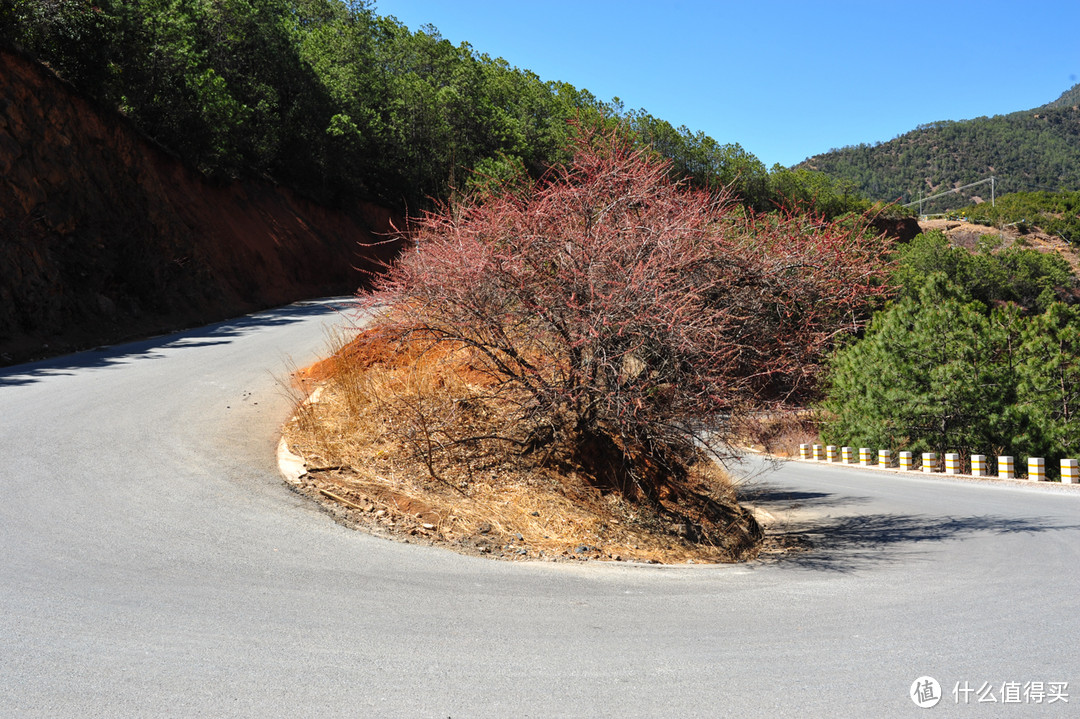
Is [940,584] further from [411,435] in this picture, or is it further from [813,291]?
[411,435]

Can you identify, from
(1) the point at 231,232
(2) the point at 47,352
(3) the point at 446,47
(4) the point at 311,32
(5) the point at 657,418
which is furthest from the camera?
(3) the point at 446,47

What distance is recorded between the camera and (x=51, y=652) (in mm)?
3986

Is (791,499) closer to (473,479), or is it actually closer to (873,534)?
(873,534)

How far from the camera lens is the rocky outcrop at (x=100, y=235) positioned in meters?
18.4

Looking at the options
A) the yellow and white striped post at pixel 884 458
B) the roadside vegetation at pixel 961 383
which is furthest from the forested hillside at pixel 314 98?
the yellow and white striped post at pixel 884 458

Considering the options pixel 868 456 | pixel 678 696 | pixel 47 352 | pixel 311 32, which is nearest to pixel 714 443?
pixel 678 696

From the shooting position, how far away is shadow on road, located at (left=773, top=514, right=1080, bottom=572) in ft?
26.4

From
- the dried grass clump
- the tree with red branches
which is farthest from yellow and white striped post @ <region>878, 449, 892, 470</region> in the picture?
the tree with red branches

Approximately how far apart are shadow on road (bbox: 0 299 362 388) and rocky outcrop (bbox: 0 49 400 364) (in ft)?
3.85

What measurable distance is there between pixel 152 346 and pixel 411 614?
586 inches

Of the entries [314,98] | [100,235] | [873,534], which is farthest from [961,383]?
[314,98]

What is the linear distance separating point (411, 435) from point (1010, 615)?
5794mm

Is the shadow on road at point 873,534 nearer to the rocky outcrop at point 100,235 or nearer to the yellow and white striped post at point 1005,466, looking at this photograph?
the yellow and white striped post at point 1005,466

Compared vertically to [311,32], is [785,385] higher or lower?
lower
